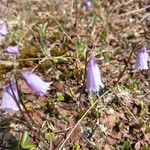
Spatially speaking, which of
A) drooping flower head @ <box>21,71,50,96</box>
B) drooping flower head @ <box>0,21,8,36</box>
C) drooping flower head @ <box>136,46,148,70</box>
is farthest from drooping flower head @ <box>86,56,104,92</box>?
drooping flower head @ <box>0,21,8,36</box>

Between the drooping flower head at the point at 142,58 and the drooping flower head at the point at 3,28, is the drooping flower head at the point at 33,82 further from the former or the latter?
the drooping flower head at the point at 3,28

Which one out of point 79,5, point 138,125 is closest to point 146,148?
point 138,125

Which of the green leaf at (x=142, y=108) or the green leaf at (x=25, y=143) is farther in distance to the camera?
the green leaf at (x=142, y=108)

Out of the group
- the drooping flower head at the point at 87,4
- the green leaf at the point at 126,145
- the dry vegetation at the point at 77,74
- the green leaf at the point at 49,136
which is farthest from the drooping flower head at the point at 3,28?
the green leaf at the point at 126,145

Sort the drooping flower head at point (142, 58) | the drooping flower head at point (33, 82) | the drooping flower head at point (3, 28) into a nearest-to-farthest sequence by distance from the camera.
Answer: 1. the drooping flower head at point (33, 82)
2. the drooping flower head at point (142, 58)
3. the drooping flower head at point (3, 28)

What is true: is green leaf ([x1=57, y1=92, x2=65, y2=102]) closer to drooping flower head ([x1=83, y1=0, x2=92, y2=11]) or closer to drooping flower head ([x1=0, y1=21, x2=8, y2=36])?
drooping flower head ([x1=0, y1=21, x2=8, y2=36])

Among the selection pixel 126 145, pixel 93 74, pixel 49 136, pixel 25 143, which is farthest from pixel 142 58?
pixel 25 143

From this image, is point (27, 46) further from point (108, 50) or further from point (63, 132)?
point (63, 132)

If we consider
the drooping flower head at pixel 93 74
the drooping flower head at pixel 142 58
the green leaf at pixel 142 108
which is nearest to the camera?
the drooping flower head at pixel 93 74

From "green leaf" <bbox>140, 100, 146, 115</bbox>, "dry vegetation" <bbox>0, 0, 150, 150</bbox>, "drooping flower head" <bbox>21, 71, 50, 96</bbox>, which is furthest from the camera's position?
"green leaf" <bbox>140, 100, 146, 115</bbox>
